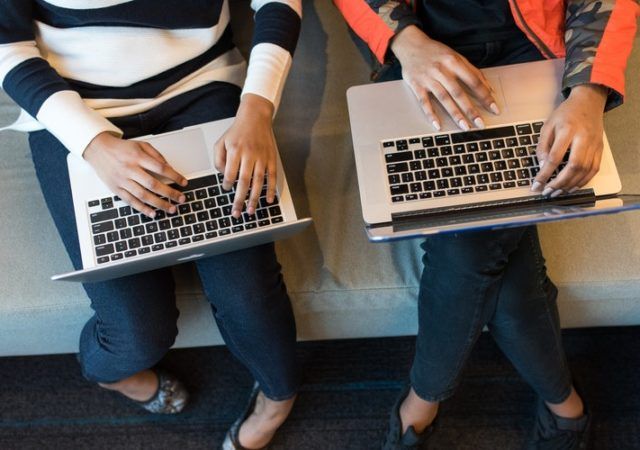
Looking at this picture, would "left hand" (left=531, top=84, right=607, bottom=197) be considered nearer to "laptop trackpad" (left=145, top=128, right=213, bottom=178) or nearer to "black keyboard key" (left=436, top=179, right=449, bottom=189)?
"black keyboard key" (left=436, top=179, right=449, bottom=189)

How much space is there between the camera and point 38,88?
1.01m

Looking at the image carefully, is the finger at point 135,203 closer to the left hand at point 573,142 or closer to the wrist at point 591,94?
the left hand at point 573,142

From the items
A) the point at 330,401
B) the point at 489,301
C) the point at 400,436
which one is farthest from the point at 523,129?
the point at 330,401

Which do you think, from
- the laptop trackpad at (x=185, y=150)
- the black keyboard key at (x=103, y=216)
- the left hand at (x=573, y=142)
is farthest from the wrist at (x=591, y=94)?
the black keyboard key at (x=103, y=216)

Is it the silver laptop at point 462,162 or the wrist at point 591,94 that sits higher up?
the wrist at point 591,94

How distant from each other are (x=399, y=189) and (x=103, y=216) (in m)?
0.50

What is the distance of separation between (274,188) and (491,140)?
0.37 meters

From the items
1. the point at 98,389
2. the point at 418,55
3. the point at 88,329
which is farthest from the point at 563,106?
the point at 98,389

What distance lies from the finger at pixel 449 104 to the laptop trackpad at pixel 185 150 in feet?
1.31

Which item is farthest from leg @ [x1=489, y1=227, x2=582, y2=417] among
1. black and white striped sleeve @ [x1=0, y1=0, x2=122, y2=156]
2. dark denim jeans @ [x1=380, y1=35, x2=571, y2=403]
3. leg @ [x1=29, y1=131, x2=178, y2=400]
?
black and white striped sleeve @ [x1=0, y1=0, x2=122, y2=156]

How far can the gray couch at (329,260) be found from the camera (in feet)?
3.67

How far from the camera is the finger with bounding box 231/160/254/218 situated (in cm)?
95

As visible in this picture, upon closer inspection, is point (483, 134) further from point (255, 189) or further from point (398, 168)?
point (255, 189)

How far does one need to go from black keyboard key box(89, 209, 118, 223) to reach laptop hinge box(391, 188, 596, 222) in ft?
1.52
